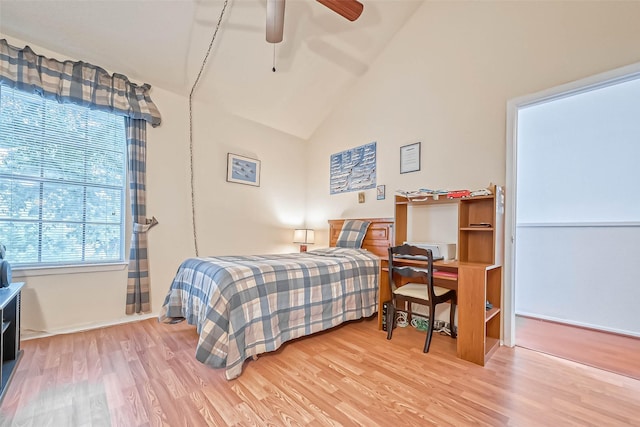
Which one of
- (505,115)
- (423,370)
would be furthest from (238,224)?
(505,115)

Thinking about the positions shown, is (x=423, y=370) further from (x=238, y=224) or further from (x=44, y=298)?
(x=44, y=298)

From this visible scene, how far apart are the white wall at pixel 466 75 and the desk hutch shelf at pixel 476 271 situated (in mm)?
250

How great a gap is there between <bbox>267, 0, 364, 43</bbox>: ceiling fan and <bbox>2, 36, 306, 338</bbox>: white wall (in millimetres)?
1850

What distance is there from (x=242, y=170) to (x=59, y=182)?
190 centimetres

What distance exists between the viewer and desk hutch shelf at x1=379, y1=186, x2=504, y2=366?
2096 mm

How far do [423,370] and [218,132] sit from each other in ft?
11.5

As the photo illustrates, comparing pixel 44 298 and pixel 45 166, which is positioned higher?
pixel 45 166

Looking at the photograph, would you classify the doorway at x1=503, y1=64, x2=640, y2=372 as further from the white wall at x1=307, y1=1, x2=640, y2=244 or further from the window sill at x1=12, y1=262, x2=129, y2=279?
the window sill at x1=12, y1=262, x2=129, y2=279

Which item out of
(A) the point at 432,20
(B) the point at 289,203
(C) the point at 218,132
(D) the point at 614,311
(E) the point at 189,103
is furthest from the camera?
(B) the point at 289,203

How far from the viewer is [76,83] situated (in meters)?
2.61

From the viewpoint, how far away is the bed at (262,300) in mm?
1851

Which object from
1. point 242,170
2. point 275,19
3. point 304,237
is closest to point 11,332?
point 242,170

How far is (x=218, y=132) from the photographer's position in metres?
3.67

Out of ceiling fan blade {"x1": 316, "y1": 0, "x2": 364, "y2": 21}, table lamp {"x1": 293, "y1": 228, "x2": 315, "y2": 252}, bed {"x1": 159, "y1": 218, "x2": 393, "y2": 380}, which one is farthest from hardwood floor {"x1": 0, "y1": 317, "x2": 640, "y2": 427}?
ceiling fan blade {"x1": 316, "y1": 0, "x2": 364, "y2": 21}
